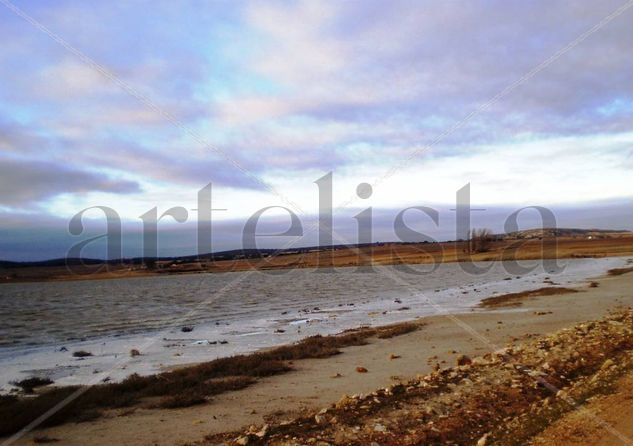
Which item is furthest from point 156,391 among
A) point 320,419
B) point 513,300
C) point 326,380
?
point 513,300

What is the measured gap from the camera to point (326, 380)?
1234cm

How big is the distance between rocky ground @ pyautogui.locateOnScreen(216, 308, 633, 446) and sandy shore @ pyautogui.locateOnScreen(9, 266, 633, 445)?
1198 millimetres

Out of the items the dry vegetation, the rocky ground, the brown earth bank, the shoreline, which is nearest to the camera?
the rocky ground

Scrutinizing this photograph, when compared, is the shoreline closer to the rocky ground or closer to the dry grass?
the dry grass

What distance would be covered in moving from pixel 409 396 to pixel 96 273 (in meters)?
134

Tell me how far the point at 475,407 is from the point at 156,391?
7.19m

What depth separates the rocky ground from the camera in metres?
7.14

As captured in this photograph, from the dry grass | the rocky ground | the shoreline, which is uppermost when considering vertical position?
the rocky ground

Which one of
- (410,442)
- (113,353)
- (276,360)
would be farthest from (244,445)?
(113,353)

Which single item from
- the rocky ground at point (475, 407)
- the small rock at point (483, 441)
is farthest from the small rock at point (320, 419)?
the small rock at point (483, 441)

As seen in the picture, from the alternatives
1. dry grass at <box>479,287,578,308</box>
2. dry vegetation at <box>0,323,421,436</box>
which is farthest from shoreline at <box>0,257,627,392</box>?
dry vegetation at <box>0,323,421,436</box>

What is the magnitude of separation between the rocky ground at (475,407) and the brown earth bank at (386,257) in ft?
309

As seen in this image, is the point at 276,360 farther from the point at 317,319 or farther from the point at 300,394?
the point at 317,319

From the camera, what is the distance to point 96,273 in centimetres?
12988
